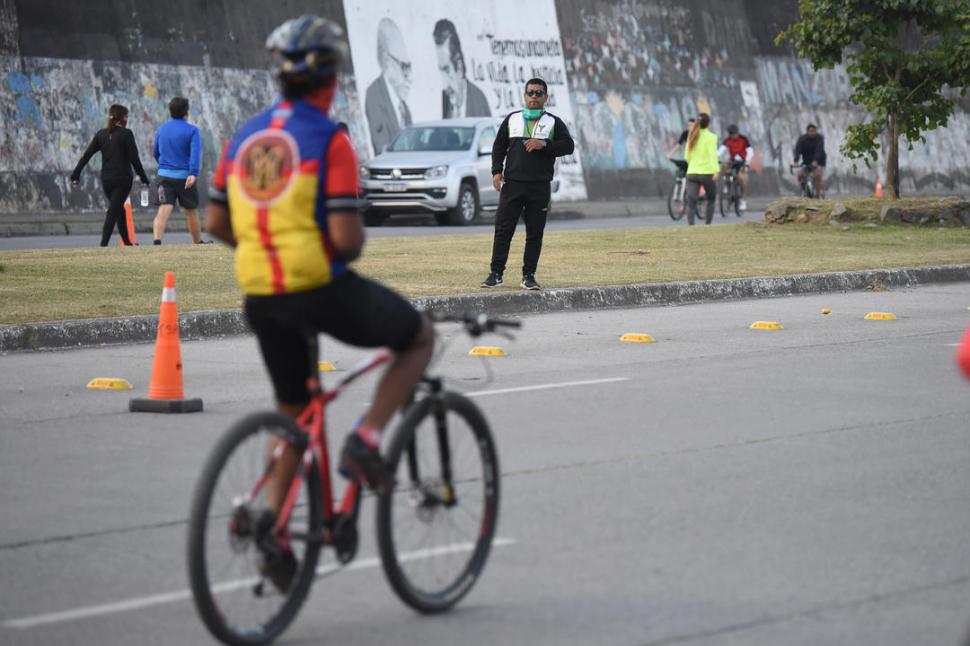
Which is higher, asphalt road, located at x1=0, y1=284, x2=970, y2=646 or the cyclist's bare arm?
the cyclist's bare arm

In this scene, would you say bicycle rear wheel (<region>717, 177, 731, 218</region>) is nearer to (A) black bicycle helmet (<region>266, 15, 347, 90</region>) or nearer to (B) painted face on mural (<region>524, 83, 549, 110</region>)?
(B) painted face on mural (<region>524, 83, 549, 110</region>)

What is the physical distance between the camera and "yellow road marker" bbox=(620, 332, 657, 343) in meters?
13.2

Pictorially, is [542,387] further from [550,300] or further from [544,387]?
[550,300]

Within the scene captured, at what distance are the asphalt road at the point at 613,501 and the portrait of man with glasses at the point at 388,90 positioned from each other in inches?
909

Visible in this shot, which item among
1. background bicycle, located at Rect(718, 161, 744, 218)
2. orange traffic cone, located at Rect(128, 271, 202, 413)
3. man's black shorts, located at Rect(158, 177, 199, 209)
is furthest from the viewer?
background bicycle, located at Rect(718, 161, 744, 218)

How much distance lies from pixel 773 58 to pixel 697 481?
136 ft

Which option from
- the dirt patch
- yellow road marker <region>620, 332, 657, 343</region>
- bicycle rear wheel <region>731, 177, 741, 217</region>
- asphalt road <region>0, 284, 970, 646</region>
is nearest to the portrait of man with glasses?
bicycle rear wheel <region>731, 177, 741, 217</region>

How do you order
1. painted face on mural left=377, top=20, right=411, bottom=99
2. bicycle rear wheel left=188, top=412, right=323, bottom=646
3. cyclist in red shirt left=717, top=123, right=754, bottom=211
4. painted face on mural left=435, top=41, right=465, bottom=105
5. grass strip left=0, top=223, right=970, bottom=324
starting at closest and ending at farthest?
bicycle rear wheel left=188, top=412, right=323, bottom=646 < grass strip left=0, top=223, right=970, bottom=324 < cyclist in red shirt left=717, top=123, right=754, bottom=211 < painted face on mural left=377, top=20, right=411, bottom=99 < painted face on mural left=435, top=41, right=465, bottom=105

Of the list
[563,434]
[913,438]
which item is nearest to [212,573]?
[563,434]

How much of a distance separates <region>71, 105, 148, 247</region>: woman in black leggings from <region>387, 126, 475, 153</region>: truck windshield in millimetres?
9263

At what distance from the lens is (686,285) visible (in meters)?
17.1

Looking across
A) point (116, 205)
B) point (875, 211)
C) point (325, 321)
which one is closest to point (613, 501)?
point (325, 321)

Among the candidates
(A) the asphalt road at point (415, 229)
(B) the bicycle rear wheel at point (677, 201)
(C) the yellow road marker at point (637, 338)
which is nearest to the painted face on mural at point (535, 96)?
(C) the yellow road marker at point (637, 338)

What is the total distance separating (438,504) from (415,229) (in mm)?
23098
